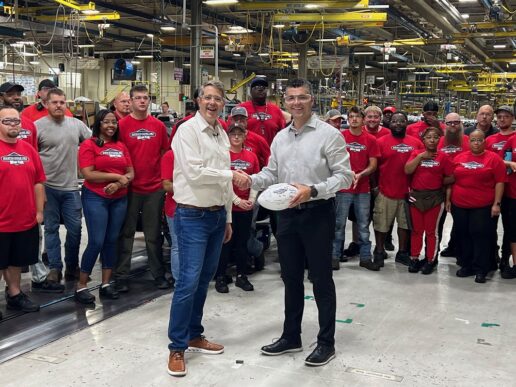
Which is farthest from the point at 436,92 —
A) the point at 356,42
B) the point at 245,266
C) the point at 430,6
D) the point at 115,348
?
the point at 115,348

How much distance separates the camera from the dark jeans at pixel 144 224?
466 centimetres

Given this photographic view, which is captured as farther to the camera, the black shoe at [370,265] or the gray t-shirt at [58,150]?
the black shoe at [370,265]

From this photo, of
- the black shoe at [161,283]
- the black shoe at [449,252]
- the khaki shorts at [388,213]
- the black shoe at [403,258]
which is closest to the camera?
the black shoe at [161,283]

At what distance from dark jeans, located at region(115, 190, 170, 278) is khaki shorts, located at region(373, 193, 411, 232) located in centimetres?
226

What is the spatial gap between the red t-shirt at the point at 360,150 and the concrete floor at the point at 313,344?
3.88 feet

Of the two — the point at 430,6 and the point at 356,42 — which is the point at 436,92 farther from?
the point at 430,6

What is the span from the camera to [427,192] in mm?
5477

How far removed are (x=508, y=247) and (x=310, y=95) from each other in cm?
330

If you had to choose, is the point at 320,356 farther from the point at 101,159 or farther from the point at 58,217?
the point at 58,217

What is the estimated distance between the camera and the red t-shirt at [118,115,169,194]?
4.55 metres

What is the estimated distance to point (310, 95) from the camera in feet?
10.9

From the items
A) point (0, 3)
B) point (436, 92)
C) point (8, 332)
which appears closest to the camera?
point (8, 332)

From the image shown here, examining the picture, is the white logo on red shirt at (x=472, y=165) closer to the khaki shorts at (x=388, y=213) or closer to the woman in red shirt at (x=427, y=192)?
the woman in red shirt at (x=427, y=192)

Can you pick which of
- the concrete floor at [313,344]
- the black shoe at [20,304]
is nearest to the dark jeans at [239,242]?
the concrete floor at [313,344]
